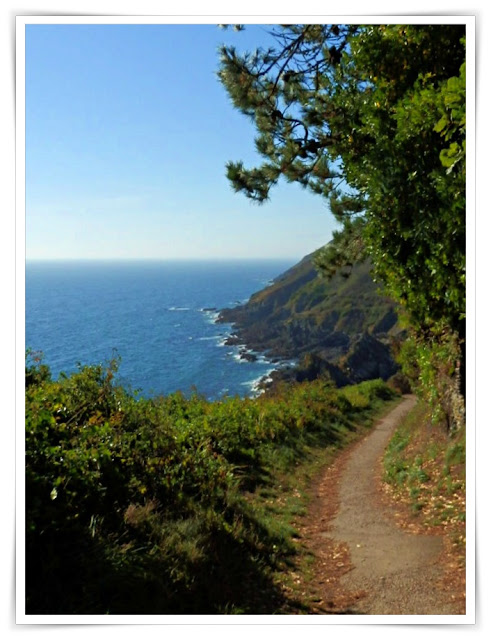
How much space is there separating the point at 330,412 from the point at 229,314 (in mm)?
23763

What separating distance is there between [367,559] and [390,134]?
187 inches

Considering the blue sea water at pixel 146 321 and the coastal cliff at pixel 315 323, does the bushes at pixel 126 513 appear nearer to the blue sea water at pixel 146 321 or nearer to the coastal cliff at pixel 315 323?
the blue sea water at pixel 146 321

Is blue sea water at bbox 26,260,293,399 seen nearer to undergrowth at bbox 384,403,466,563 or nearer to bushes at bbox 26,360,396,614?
bushes at bbox 26,360,396,614

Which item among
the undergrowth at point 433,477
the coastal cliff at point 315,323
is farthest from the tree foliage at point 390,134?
the coastal cliff at point 315,323

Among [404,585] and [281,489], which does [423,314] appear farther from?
[281,489]

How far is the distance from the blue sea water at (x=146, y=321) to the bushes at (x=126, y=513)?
1080 mm

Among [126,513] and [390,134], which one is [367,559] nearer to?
[126,513]

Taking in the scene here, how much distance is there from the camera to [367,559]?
585cm

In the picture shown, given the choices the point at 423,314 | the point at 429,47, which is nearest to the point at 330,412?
the point at 423,314

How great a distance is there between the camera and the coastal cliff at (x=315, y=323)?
109ft

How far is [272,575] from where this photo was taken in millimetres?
5477

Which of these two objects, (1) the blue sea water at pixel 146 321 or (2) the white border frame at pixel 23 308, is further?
(1) the blue sea water at pixel 146 321

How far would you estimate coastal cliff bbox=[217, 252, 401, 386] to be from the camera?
109 ft
